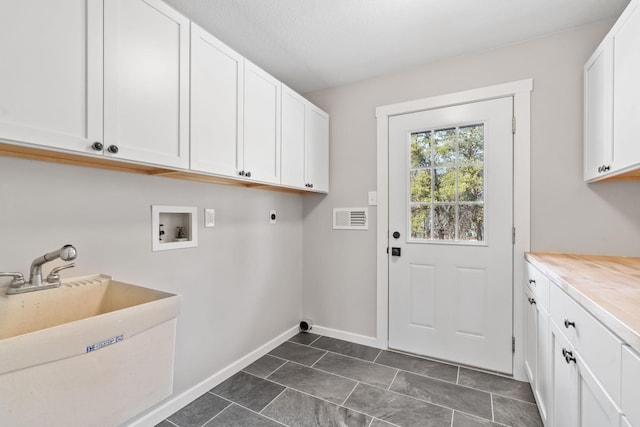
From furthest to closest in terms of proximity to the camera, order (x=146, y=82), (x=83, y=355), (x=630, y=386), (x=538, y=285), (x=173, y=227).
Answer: (x=173, y=227) < (x=538, y=285) < (x=146, y=82) < (x=83, y=355) < (x=630, y=386)

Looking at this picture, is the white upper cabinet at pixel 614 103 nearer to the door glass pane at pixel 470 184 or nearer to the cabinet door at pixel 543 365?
the door glass pane at pixel 470 184

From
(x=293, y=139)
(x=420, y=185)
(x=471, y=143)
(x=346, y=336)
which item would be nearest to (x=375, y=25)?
(x=293, y=139)

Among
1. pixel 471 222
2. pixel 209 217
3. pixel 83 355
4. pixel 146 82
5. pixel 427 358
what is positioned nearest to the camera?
pixel 83 355

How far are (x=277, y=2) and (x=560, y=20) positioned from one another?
184 centimetres

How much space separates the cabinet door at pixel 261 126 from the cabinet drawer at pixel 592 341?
5.79 feet

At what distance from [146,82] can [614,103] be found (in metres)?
2.38

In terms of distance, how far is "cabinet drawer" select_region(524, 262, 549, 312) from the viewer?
1517 mm

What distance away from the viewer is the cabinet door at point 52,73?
95 centimetres

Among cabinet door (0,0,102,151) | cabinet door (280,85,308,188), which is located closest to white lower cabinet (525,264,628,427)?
cabinet door (280,85,308,188)

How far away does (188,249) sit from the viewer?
6.22 feet

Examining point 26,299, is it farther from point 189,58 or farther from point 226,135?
point 189,58

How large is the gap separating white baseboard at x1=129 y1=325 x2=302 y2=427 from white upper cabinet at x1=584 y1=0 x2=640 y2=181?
2.65m

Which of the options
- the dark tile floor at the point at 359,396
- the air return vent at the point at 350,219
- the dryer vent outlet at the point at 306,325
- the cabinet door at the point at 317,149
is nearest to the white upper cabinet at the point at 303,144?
the cabinet door at the point at 317,149

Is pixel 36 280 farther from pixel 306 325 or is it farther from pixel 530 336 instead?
pixel 530 336
